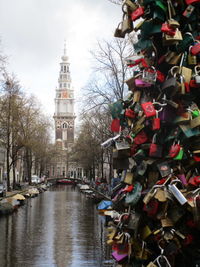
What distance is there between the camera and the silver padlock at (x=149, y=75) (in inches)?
215

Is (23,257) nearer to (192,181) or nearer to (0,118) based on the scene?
(192,181)

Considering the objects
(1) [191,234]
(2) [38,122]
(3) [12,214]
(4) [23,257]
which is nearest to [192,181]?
(1) [191,234]

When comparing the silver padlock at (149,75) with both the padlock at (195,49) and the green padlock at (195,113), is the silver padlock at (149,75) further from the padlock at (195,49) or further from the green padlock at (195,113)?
the green padlock at (195,113)

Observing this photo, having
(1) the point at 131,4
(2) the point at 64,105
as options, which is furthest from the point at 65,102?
(1) the point at 131,4

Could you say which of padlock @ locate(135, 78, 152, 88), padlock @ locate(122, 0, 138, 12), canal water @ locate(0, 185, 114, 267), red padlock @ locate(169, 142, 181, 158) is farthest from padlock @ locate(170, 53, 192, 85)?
canal water @ locate(0, 185, 114, 267)

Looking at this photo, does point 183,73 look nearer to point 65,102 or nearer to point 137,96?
point 137,96

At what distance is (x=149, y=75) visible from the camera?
551cm

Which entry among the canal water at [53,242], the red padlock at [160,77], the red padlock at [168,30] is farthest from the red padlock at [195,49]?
the canal water at [53,242]

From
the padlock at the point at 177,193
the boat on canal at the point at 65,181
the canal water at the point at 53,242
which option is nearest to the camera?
the padlock at the point at 177,193

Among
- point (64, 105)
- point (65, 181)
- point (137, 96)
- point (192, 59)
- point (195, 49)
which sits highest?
point (64, 105)

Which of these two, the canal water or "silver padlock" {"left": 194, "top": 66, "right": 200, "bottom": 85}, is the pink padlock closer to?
"silver padlock" {"left": 194, "top": 66, "right": 200, "bottom": 85}

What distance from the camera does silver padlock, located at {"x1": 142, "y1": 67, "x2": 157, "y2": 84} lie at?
18.0 ft

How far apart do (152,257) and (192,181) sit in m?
1.24

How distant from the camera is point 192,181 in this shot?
5.01 metres
